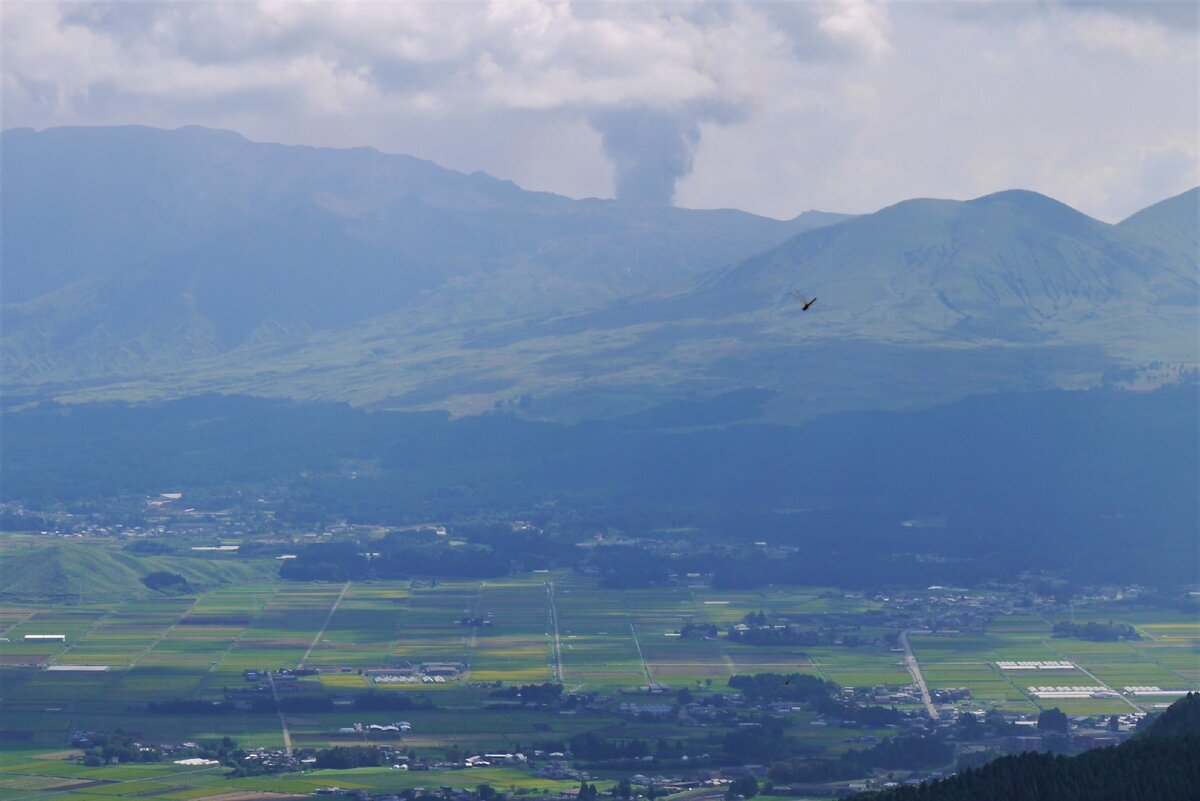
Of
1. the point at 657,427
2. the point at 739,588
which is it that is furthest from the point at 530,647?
the point at 657,427

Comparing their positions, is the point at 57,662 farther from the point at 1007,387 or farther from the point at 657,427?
the point at 1007,387

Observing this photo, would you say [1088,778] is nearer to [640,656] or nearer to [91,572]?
[640,656]

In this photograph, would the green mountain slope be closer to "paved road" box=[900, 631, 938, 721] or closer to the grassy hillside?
"paved road" box=[900, 631, 938, 721]

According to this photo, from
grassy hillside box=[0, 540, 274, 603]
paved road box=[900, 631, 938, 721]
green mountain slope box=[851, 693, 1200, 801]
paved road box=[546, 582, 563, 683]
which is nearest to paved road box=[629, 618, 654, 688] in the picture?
paved road box=[546, 582, 563, 683]

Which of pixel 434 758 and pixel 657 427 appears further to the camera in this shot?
pixel 657 427

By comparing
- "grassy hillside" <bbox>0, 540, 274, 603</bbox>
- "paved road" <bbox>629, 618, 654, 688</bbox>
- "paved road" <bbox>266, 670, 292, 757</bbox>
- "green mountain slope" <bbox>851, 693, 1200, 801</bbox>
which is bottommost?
"green mountain slope" <bbox>851, 693, 1200, 801</bbox>

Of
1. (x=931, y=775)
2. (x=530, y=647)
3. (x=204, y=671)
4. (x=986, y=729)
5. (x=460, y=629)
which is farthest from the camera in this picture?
(x=460, y=629)

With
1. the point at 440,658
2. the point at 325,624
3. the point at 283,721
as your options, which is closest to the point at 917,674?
the point at 440,658
